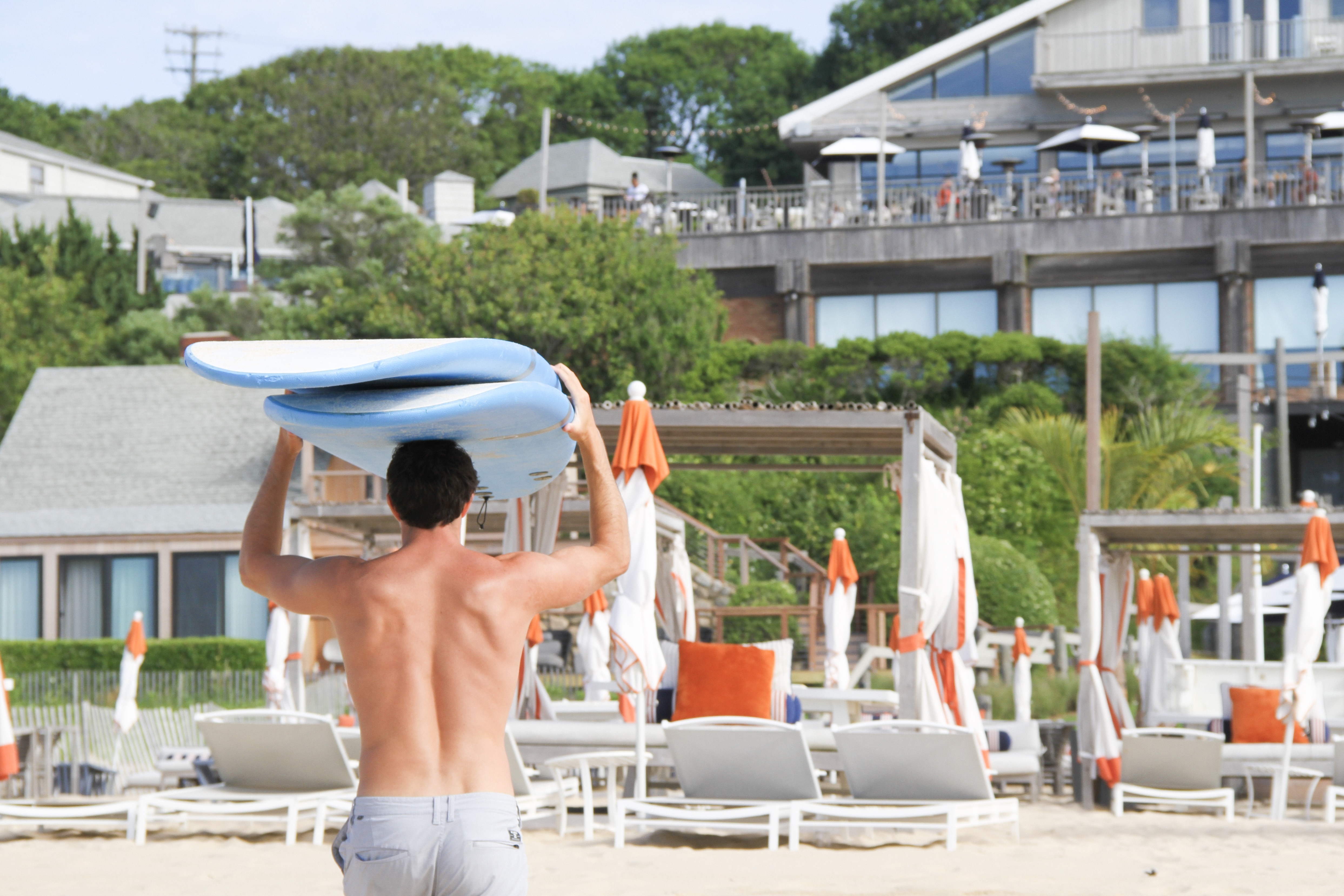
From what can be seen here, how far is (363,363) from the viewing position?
9.61 feet

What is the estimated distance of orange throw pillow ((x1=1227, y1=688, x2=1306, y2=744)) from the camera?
11.9 m

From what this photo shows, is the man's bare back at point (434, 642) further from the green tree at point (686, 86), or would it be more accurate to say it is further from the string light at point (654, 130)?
the green tree at point (686, 86)

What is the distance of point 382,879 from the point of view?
2941mm

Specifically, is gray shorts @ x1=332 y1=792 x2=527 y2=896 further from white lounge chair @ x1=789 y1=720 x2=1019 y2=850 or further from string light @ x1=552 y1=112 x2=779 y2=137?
string light @ x1=552 y1=112 x2=779 y2=137

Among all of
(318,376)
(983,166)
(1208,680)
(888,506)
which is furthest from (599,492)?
(983,166)

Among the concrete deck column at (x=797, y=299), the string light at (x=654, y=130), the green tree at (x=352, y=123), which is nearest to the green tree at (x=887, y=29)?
the string light at (x=654, y=130)

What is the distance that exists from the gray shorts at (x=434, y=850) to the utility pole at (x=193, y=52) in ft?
279

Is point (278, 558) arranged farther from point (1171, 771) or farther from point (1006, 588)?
point (1006, 588)

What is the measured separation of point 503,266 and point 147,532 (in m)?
7.54

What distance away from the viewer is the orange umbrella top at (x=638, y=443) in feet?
29.5

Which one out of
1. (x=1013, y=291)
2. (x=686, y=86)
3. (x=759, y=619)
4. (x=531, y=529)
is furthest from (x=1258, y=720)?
(x=686, y=86)

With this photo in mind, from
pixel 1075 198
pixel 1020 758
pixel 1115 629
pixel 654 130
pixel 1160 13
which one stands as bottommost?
pixel 1020 758

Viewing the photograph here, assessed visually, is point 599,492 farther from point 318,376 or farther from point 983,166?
point 983,166

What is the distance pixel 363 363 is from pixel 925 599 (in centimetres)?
699
